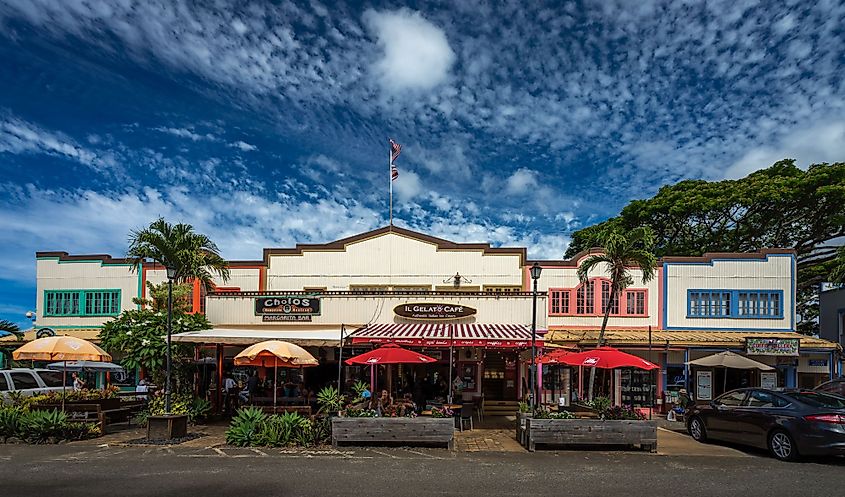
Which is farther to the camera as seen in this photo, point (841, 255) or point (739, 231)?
point (739, 231)

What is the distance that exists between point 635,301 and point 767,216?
36.5 feet

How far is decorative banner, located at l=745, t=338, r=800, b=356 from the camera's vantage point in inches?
882

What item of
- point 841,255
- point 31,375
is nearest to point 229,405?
point 31,375

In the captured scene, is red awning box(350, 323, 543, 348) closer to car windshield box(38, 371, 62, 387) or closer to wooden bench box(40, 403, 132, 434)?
wooden bench box(40, 403, 132, 434)

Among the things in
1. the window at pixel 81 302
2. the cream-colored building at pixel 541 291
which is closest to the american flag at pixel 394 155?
the cream-colored building at pixel 541 291

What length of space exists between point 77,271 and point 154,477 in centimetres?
2088

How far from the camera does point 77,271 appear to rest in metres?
27.8

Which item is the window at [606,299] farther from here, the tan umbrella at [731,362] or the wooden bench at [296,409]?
the wooden bench at [296,409]

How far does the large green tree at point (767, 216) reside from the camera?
3020 centimetres

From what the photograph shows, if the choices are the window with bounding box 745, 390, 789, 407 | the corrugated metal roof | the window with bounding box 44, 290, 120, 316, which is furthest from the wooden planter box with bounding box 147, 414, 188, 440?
the window with bounding box 44, 290, 120, 316

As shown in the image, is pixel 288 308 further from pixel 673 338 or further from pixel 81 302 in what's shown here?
pixel 673 338

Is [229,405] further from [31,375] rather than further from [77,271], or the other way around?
[77,271]

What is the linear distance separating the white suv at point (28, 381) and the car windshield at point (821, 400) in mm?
18335

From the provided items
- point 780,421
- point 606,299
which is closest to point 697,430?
point 780,421
